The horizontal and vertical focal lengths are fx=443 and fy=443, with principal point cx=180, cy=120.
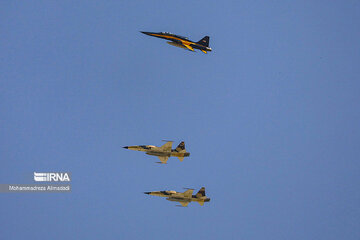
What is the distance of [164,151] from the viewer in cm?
9400

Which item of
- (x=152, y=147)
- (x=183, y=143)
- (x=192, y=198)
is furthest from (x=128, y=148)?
(x=192, y=198)

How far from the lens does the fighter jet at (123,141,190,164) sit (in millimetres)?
93938

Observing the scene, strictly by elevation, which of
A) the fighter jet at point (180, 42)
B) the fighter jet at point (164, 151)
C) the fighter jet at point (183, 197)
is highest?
the fighter jet at point (180, 42)

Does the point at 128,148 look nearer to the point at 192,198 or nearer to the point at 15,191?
the point at 192,198

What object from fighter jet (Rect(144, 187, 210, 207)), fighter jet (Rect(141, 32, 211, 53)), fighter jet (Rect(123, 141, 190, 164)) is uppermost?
fighter jet (Rect(141, 32, 211, 53))

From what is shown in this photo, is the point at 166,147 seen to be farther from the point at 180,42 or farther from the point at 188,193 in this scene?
the point at 180,42

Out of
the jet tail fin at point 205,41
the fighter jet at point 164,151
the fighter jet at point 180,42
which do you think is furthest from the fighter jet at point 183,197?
the jet tail fin at point 205,41

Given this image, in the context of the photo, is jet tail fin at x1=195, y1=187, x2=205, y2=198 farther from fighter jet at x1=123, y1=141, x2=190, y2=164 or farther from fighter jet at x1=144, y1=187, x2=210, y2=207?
fighter jet at x1=123, y1=141, x2=190, y2=164

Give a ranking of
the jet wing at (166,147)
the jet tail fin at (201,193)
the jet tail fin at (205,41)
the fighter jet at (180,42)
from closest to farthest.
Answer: the jet wing at (166,147) → the jet tail fin at (201,193) → the fighter jet at (180,42) → the jet tail fin at (205,41)

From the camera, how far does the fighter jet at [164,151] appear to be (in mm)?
93938

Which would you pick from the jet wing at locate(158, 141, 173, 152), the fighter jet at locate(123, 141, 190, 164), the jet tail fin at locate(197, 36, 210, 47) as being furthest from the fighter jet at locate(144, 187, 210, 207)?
the jet tail fin at locate(197, 36, 210, 47)

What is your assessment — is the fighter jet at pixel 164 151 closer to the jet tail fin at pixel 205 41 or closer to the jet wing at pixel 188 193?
the jet wing at pixel 188 193

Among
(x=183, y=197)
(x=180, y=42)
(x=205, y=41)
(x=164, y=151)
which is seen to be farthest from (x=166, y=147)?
(x=205, y=41)

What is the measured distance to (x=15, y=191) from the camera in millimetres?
95812
